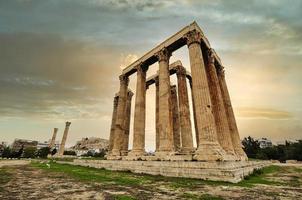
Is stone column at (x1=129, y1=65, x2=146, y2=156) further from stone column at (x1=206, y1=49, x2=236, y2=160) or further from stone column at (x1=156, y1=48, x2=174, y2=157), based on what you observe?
stone column at (x1=206, y1=49, x2=236, y2=160)

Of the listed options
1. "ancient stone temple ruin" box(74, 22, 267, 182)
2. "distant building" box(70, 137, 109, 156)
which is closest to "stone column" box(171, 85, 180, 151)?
"ancient stone temple ruin" box(74, 22, 267, 182)

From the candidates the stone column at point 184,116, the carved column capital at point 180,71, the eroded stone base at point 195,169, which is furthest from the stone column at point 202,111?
the stone column at point 184,116

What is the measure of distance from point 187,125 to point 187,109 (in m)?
2.22

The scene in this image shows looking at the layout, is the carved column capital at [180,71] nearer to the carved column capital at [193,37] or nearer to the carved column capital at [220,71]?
the carved column capital at [220,71]

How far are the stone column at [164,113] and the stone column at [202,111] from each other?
11.9ft

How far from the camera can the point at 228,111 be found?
2530 cm

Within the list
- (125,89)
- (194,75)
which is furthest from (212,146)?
(125,89)

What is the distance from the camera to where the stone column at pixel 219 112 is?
67.0 feet

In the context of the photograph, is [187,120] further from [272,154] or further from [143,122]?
[272,154]

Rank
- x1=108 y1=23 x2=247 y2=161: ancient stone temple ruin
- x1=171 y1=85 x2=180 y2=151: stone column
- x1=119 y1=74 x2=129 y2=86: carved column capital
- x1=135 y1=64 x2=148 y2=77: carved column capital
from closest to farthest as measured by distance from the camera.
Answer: x1=108 y1=23 x2=247 y2=161: ancient stone temple ruin < x1=135 y1=64 x2=148 y2=77: carved column capital < x1=171 y1=85 x2=180 y2=151: stone column < x1=119 y1=74 x2=129 y2=86: carved column capital

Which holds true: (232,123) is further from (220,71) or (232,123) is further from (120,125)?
(120,125)

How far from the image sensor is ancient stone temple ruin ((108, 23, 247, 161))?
16688mm

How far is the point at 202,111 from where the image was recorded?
55.8 feet

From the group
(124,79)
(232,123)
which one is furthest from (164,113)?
(124,79)
